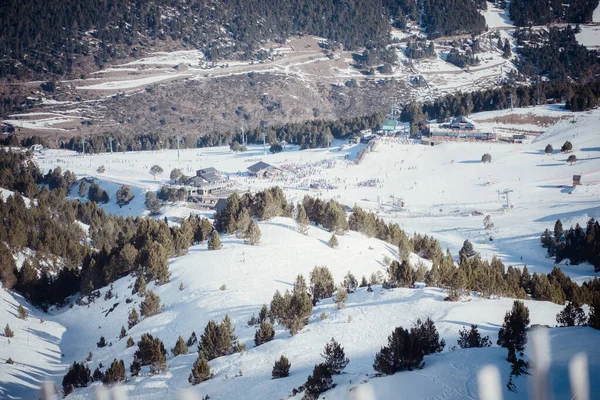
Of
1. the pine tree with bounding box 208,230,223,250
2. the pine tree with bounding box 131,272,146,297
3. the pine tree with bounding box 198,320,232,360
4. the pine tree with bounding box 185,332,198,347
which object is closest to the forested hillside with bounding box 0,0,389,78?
the pine tree with bounding box 208,230,223,250

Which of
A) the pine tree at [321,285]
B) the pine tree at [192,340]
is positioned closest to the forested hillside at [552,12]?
the pine tree at [321,285]

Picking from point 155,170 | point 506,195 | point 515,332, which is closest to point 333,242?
point 515,332

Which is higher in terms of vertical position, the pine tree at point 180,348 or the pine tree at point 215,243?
the pine tree at point 215,243

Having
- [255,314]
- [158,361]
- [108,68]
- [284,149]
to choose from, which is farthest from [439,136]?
[108,68]

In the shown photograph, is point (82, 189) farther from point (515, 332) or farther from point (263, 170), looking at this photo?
point (515, 332)

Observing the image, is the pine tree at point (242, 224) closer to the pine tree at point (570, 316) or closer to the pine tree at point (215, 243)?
the pine tree at point (215, 243)
